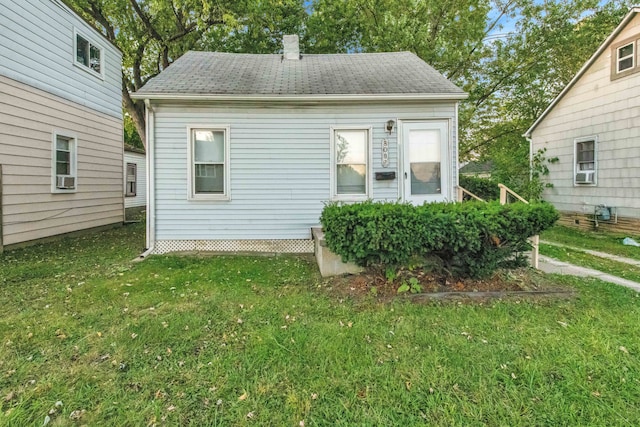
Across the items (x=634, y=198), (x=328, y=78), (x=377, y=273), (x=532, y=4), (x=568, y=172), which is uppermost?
(x=532, y=4)

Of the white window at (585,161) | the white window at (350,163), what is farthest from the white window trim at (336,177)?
the white window at (585,161)

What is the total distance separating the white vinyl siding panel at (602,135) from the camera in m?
7.81

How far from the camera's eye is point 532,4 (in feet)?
47.3

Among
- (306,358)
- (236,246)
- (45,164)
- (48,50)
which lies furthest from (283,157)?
(48,50)

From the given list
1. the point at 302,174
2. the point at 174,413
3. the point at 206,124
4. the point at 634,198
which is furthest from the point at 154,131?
the point at 634,198

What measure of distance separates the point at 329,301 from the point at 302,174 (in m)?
3.19

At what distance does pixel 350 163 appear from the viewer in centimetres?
647

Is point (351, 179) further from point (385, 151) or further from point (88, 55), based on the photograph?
point (88, 55)

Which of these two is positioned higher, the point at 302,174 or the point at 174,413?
the point at 302,174

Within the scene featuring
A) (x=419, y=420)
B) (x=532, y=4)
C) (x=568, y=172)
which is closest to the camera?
(x=419, y=420)

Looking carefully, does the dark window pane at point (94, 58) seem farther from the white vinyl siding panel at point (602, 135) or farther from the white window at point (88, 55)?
the white vinyl siding panel at point (602, 135)

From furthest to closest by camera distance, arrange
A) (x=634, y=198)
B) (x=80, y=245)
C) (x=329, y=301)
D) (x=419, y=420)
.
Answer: (x=634, y=198) < (x=80, y=245) < (x=329, y=301) < (x=419, y=420)

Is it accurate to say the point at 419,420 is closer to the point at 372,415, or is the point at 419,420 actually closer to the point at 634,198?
the point at 372,415

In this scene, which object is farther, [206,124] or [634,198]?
[634,198]
